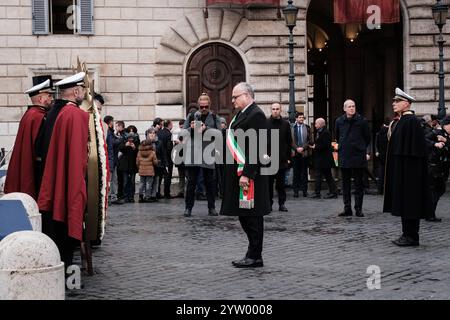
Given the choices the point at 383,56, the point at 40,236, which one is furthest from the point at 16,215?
the point at 383,56

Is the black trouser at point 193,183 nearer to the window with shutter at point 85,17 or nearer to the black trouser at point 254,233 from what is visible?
the black trouser at point 254,233

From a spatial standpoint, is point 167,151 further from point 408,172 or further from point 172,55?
point 408,172

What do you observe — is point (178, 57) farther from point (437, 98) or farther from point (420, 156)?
point (420, 156)

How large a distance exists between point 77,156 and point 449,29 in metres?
18.2

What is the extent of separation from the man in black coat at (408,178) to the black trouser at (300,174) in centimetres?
787

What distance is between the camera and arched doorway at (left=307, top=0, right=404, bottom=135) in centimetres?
3073

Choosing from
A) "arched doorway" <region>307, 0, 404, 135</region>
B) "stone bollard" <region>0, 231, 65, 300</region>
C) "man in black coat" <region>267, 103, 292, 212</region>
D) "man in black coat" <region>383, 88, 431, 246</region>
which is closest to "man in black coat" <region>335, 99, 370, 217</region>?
"man in black coat" <region>267, 103, 292, 212</region>

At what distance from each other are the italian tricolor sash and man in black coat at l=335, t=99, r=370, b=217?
5.76 meters

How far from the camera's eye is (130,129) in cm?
1953

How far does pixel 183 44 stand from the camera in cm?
Answer: 2422

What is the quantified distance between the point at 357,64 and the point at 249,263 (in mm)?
23799

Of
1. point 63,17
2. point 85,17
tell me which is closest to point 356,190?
point 85,17

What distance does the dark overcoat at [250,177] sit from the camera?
9.60 m

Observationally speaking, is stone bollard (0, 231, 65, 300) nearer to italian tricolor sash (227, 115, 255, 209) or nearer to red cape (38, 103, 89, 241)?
A: red cape (38, 103, 89, 241)
